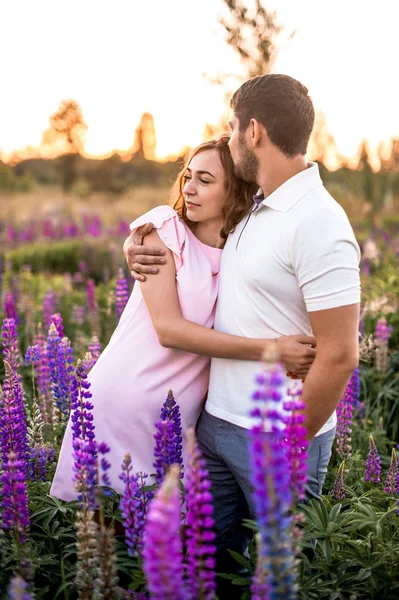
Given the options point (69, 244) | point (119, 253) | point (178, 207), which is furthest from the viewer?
point (69, 244)

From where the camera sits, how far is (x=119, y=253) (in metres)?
10.8

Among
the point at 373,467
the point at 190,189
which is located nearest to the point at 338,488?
the point at 373,467

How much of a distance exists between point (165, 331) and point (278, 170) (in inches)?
35.3

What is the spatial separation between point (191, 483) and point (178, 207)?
2.12 m

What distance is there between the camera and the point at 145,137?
A: 2694 inches

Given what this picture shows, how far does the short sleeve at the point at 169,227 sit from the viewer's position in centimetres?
310

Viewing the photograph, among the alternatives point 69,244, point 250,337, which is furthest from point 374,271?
point 250,337

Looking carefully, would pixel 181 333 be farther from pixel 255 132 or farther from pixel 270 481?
pixel 270 481

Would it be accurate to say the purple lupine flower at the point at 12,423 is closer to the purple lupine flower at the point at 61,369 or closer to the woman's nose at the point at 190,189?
the purple lupine flower at the point at 61,369

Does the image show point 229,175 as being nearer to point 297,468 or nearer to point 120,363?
point 120,363

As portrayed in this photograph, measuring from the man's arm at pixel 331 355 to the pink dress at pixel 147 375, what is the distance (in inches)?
30.3

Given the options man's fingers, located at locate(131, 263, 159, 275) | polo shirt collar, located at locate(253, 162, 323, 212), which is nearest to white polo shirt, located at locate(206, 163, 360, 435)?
polo shirt collar, located at locate(253, 162, 323, 212)

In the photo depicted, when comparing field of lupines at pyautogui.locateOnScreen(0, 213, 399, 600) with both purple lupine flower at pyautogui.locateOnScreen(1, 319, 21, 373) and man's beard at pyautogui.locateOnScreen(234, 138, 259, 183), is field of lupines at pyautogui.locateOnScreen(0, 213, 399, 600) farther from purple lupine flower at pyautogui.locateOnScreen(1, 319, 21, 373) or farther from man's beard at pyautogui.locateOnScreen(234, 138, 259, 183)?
man's beard at pyautogui.locateOnScreen(234, 138, 259, 183)

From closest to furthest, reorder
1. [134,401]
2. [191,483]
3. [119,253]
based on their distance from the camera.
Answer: [191,483] → [134,401] → [119,253]
